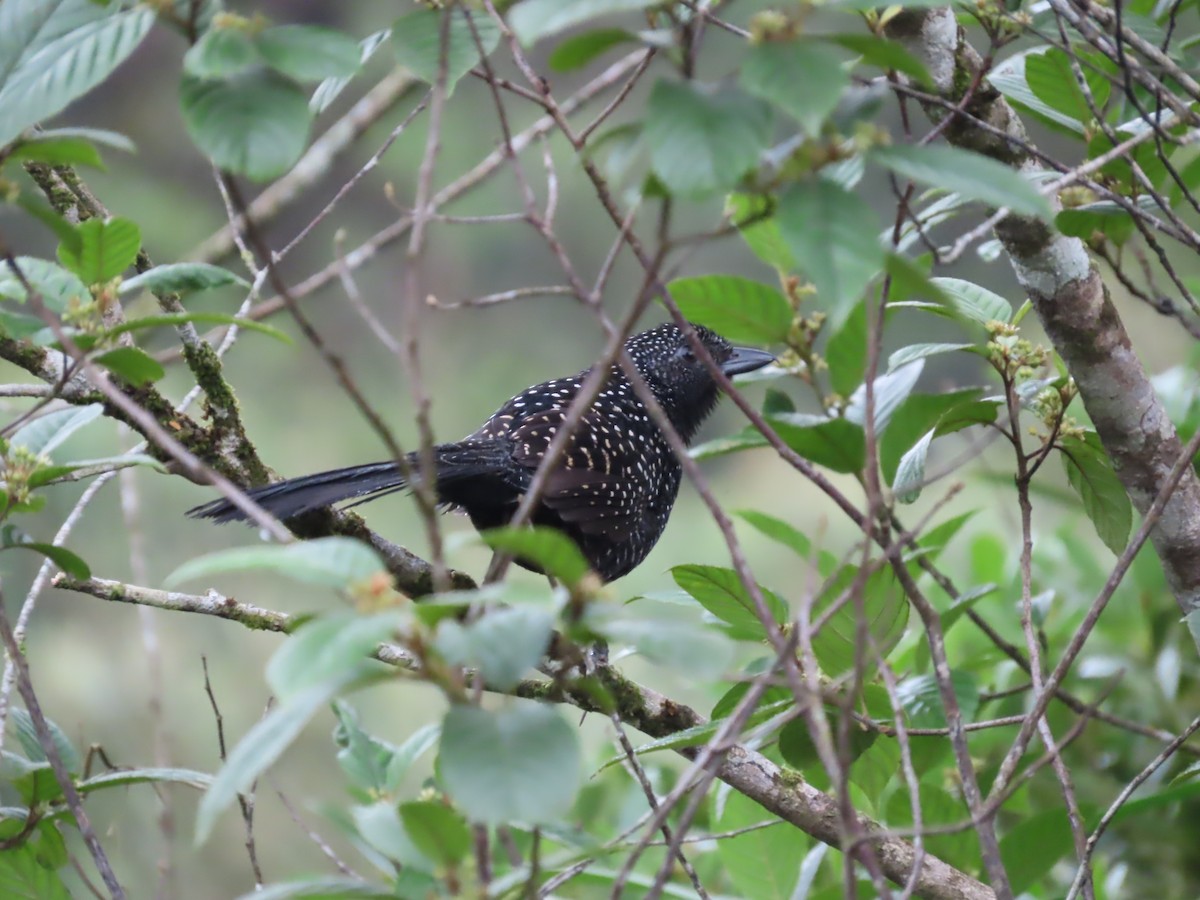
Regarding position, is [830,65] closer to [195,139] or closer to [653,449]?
[195,139]

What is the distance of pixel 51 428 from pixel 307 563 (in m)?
0.93

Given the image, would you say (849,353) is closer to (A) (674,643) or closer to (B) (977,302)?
(A) (674,643)

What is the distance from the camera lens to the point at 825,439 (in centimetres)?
118

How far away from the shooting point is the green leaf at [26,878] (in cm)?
150

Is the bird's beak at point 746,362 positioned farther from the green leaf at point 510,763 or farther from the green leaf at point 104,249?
the green leaf at point 510,763

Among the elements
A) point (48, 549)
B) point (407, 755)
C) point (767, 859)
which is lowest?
point (767, 859)

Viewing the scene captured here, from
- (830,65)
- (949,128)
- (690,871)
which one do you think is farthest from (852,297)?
(949,128)

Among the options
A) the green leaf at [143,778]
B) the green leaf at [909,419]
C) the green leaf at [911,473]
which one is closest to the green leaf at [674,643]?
the green leaf at [909,419]

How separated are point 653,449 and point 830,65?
7.22 ft

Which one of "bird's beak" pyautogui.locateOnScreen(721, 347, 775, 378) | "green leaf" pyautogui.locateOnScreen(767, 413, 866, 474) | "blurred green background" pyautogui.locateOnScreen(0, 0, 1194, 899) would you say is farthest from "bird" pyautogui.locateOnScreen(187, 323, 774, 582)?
"blurred green background" pyautogui.locateOnScreen(0, 0, 1194, 899)

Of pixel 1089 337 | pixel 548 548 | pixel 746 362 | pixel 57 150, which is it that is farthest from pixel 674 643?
pixel 746 362

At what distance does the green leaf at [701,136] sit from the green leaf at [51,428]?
94 cm

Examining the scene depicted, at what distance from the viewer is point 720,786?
78.6 inches

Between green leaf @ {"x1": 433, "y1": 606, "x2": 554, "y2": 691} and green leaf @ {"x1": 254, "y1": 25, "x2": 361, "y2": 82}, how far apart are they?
1.44ft
